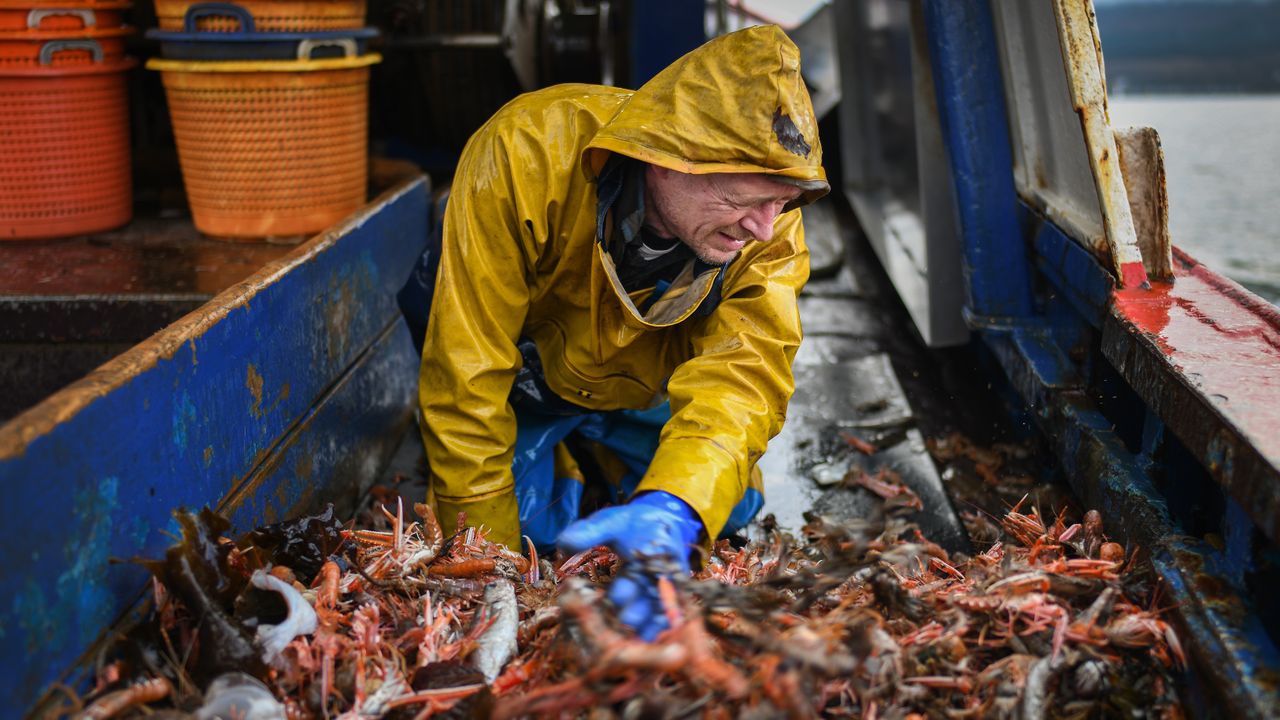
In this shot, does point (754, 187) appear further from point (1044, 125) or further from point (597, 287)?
point (1044, 125)

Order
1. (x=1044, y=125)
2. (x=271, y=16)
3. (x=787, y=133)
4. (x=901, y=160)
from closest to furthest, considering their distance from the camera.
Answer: (x=787, y=133), (x=1044, y=125), (x=271, y=16), (x=901, y=160)

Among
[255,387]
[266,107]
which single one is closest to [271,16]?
[266,107]

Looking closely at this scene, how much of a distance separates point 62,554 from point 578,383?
1.67 metres

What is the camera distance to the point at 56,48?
4.03 metres

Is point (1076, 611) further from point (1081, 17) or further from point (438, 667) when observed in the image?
point (1081, 17)

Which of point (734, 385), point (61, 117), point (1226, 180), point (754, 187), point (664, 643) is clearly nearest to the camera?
point (664, 643)

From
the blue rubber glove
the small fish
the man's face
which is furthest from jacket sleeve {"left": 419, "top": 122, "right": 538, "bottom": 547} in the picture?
the blue rubber glove

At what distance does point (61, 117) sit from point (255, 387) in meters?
2.24

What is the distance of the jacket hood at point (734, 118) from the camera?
7.49 ft

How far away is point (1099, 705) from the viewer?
1.97 metres

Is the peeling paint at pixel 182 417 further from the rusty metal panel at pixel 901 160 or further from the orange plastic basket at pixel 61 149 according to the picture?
the rusty metal panel at pixel 901 160

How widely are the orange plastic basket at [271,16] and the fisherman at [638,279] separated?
1.40 metres

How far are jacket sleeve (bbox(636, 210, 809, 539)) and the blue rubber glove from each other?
0.05m

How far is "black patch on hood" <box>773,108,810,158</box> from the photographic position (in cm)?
229
